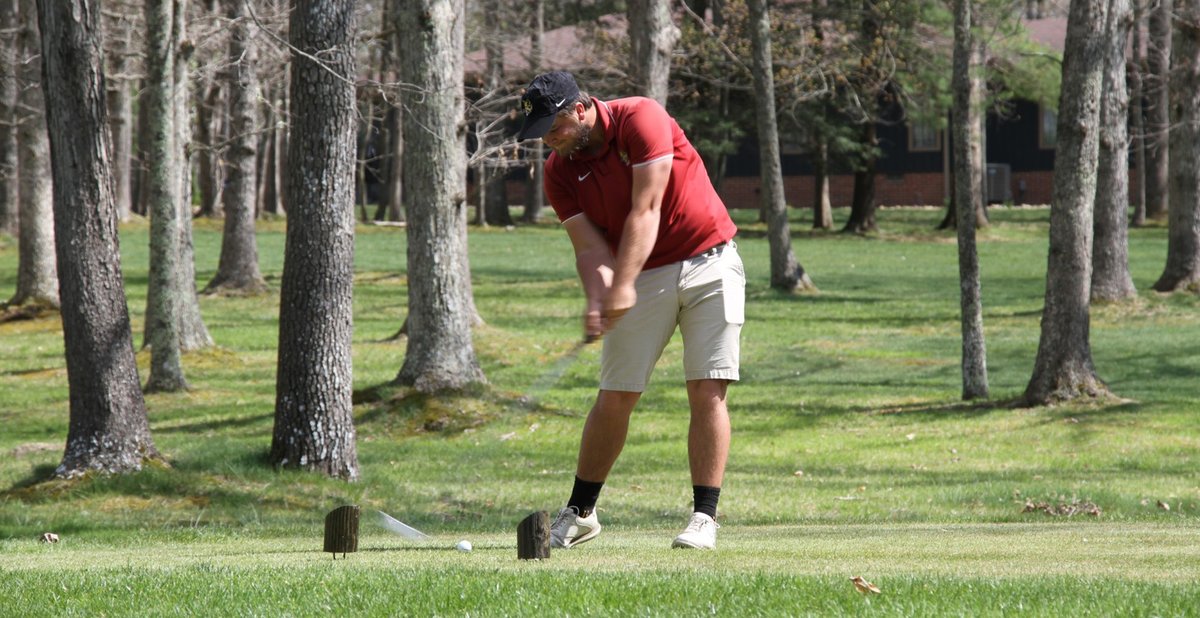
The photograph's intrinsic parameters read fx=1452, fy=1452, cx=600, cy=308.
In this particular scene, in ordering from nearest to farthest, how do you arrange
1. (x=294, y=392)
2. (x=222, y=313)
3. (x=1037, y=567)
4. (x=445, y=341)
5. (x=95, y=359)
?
1. (x=1037, y=567)
2. (x=95, y=359)
3. (x=294, y=392)
4. (x=445, y=341)
5. (x=222, y=313)

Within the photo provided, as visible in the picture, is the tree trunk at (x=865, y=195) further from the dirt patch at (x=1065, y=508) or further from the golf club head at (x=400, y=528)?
the golf club head at (x=400, y=528)

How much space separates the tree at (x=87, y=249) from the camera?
10.1 meters

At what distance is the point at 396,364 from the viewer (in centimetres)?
1908

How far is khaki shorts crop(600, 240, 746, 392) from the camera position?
6398 millimetres

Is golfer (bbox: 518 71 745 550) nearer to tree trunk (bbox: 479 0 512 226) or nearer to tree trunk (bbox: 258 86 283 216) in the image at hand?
tree trunk (bbox: 479 0 512 226)

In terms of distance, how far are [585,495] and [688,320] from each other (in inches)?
38.3

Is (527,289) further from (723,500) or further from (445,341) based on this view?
(723,500)

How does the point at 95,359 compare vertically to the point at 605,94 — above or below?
below

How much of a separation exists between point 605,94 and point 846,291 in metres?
6.38

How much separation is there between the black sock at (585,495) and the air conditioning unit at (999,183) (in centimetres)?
5230

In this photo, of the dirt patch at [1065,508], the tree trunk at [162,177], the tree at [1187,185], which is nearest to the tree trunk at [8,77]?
the tree trunk at [162,177]

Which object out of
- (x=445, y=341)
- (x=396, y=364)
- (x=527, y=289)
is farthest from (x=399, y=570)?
(x=527, y=289)

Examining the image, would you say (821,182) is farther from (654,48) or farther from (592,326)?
(592,326)

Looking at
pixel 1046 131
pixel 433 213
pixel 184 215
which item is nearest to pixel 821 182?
pixel 1046 131
